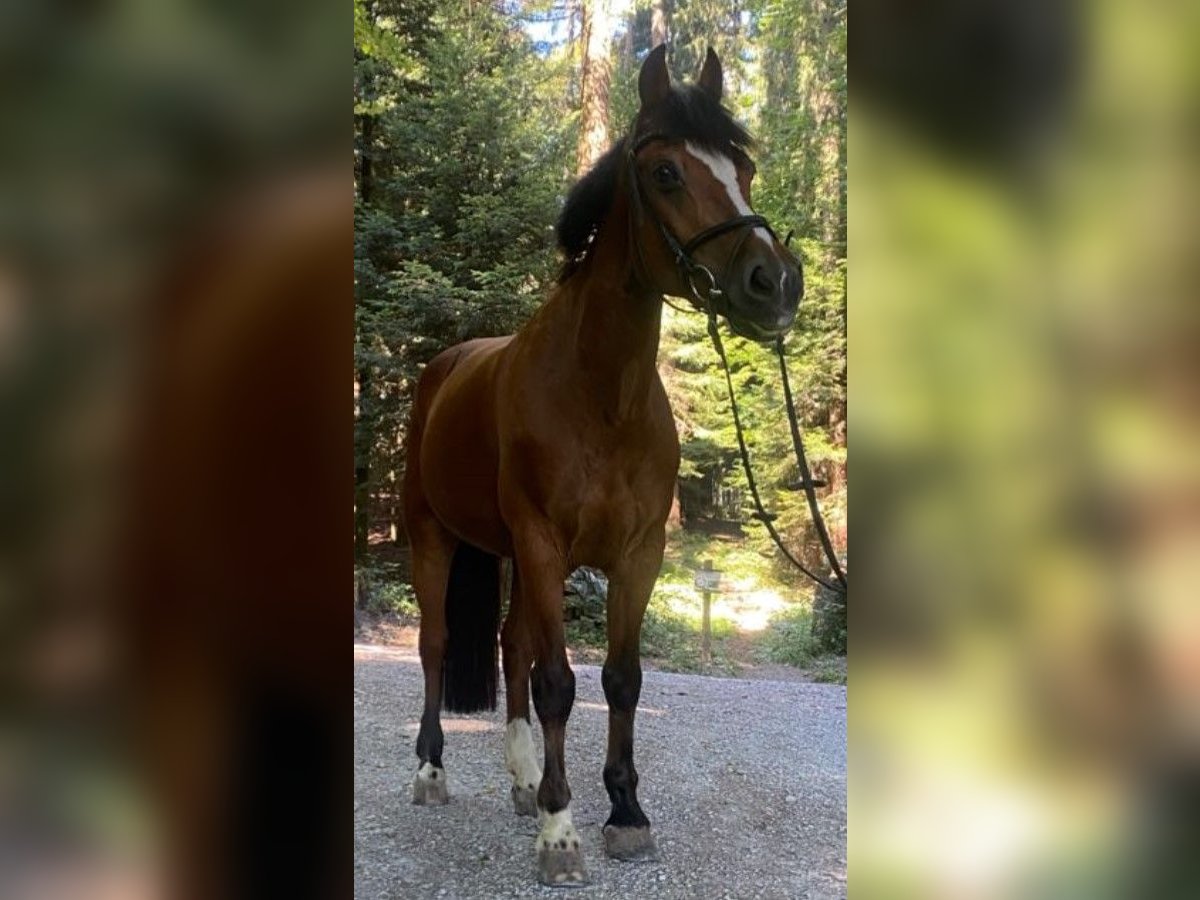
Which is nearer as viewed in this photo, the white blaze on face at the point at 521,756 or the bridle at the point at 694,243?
the bridle at the point at 694,243

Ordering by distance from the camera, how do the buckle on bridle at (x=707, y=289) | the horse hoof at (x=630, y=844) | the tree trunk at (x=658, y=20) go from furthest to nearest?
the tree trunk at (x=658, y=20) → the horse hoof at (x=630, y=844) → the buckle on bridle at (x=707, y=289)

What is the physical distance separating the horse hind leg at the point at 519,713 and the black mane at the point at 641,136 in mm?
1072

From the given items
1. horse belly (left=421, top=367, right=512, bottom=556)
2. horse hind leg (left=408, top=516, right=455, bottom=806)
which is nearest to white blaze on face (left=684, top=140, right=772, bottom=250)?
horse belly (left=421, top=367, right=512, bottom=556)

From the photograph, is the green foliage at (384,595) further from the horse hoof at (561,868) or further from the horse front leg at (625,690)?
the horse hoof at (561,868)

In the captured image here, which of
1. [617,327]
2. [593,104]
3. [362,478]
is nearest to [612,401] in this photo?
[617,327]

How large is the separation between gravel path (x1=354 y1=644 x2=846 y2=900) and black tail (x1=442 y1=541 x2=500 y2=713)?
0.85ft

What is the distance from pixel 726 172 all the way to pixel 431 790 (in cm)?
222

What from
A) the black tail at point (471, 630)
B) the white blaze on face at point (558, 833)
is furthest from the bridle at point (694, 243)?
the black tail at point (471, 630)

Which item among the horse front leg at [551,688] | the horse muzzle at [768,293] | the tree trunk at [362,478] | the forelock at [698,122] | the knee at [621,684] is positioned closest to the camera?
the horse muzzle at [768,293]

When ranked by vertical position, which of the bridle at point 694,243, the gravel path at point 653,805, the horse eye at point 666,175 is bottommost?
the gravel path at point 653,805

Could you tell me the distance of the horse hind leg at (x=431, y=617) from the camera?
2926mm
